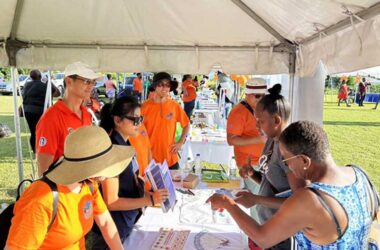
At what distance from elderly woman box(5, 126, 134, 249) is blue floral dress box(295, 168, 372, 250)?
2.66 feet

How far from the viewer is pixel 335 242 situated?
1.18 m

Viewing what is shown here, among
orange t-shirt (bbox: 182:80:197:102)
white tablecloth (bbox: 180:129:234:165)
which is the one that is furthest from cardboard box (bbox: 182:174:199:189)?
orange t-shirt (bbox: 182:80:197:102)

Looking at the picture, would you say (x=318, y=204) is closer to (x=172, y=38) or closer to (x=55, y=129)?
(x=55, y=129)

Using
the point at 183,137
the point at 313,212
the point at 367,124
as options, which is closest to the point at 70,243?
the point at 313,212

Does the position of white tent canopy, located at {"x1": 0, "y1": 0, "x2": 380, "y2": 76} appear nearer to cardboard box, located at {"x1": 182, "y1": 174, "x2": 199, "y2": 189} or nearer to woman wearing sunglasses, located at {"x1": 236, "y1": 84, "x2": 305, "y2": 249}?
woman wearing sunglasses, located at {"x1": 236, "y1": 84, "x2": 305, "y2": 249}

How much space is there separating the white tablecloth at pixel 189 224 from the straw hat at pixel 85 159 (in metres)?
0.65

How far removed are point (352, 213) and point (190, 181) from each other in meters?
1.74

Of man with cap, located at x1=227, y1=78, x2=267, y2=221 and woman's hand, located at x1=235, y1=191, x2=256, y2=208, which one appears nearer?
woman's hand, located at x1=235, y1=191, x2=256, y2=208

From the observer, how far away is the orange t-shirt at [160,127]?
3529 millimetres

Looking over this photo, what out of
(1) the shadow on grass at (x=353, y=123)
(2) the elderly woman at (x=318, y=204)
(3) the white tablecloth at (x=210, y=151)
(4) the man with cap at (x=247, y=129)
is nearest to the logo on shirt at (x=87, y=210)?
(2) the elderly woman at (x=318, y=204)

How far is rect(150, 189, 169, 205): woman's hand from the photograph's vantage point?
188 centimetres

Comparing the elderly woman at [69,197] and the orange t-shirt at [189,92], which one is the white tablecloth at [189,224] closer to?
the elderly woman at [69,197]

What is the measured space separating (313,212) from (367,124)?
13.0 m

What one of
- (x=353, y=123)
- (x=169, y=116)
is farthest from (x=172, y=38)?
(x=353, y=123)
